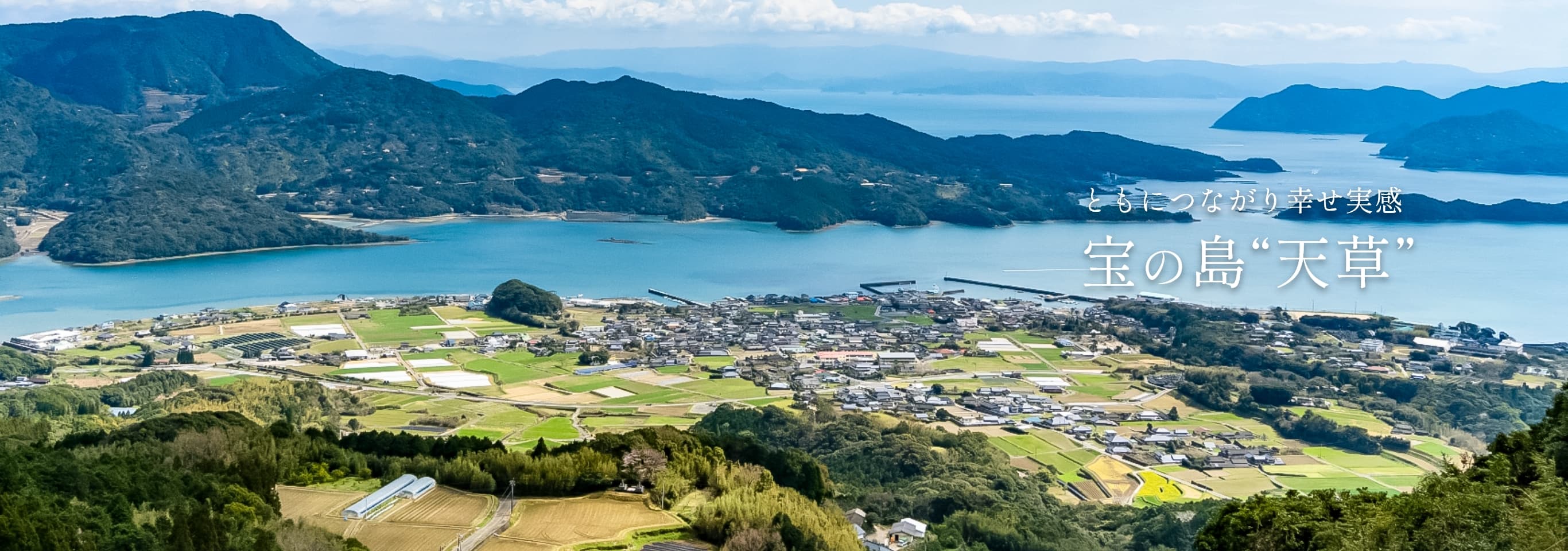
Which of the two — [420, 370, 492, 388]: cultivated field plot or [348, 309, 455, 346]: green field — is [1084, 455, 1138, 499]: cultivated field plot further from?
[348, 309, 455, 346]: green field

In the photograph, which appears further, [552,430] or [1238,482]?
[552,430]

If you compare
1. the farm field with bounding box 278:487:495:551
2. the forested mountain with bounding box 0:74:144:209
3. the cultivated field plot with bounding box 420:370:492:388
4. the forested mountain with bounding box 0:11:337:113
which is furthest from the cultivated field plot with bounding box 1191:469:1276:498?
the forested mountain with bounding box 0:11:337:113

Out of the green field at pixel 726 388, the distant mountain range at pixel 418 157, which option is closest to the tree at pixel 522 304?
the green field at pixel 726 388

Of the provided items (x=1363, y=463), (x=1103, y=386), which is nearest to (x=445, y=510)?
(x=1363, y=463)

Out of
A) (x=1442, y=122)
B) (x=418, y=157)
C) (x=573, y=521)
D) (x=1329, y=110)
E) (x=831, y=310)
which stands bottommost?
(x=831, y=310)

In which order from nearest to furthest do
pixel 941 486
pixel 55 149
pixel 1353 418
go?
1. pixel 941 486
2. pixel 1353 418
3. pixel 55 149

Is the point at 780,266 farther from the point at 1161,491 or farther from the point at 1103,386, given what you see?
the point at 1161,491

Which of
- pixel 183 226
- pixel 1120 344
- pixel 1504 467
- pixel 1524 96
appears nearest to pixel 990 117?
pixel 1524 96
